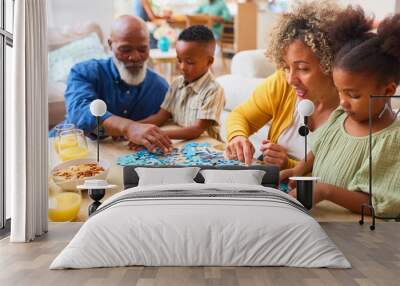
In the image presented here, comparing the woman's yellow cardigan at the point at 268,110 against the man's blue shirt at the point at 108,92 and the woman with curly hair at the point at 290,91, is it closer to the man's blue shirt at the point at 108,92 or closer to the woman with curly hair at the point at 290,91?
the woman with curly hair at the point at 290,91

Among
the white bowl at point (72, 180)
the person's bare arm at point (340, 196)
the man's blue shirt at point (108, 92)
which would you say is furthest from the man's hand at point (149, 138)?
the person's bare arm at point (340, 196)

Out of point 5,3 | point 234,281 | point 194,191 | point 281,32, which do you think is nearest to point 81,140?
point 5,3

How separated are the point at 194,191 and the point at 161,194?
9.7 inches

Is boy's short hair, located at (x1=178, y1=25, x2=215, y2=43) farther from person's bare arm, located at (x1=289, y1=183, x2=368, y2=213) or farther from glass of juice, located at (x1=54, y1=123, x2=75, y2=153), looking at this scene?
person's bare arm, located at (x1=289, y1=183, x2=368, y2=213)

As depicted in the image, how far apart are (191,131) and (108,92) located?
31.6 inches

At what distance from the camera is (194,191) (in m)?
4.09

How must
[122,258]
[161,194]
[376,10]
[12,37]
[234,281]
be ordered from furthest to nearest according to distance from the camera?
[376,10] → [12,37] → [161,194] → [122,258] → [234,281]

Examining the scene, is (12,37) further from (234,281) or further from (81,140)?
(234,281)

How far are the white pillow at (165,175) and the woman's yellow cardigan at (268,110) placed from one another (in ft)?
1.60

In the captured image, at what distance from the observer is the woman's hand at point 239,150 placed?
5.26 m

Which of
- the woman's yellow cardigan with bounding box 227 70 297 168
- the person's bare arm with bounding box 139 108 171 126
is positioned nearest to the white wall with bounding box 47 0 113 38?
the person's bare arm with bounding box 139 108 171 126

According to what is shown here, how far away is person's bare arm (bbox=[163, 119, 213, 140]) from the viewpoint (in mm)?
5270

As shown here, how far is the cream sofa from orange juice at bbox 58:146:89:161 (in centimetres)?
120

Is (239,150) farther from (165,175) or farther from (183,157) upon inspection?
(165,175)
